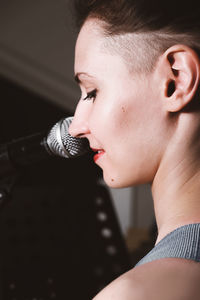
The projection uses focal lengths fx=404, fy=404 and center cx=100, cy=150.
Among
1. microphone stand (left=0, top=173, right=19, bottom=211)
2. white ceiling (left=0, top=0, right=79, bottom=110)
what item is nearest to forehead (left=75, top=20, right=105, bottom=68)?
microphone stand (left=0, top=173, right=19, bottom=211)

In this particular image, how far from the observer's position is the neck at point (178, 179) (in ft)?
2.20

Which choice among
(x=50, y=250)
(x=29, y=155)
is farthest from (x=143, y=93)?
(x=50, y=250)

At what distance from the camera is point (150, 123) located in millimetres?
682

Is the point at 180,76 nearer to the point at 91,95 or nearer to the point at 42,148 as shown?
the point at 91,95

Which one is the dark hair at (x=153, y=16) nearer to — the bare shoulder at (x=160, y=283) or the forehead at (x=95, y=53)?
the forehead at (x=95, y=53)

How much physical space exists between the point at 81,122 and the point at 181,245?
308 mm

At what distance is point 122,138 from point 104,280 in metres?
0.66

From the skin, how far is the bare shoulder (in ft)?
0.38

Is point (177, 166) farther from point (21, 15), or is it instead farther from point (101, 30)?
point (21, 15)

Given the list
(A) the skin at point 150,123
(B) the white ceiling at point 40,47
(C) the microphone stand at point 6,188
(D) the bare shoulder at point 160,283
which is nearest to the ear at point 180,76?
(A) the skin at point 150,123

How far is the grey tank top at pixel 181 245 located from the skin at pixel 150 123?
0.02 meters

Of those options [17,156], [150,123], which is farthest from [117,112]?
[17,156]

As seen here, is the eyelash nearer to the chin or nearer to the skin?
the skin

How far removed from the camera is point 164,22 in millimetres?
672
